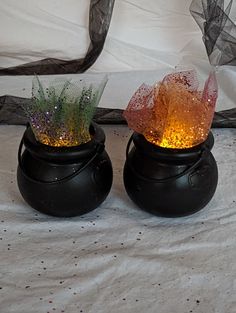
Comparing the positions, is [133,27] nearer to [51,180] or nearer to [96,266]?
[51,180]

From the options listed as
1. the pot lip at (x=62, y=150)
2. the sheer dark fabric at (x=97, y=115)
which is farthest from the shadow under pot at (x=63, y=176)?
the sheer dark fabric at (x=97, y=115)

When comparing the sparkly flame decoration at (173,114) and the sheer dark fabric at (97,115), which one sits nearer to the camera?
→ the sparkly flame decoration at (173,114)

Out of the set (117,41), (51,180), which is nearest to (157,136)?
(51,180)

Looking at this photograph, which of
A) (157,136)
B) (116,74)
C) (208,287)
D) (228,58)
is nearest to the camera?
(208,287)

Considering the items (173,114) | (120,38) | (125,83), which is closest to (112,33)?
(120,38)

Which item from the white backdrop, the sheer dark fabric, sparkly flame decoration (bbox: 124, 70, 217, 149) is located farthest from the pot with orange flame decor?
the white backdrop

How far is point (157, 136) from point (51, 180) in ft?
0.60

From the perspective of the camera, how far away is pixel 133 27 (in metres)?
1.27

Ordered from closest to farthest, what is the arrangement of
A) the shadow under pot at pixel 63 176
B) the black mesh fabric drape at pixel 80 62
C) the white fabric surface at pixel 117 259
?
1. the white fabric surface at pixel 117 259
2. the shadow under pot at pixel 63 176
3. the black mesh fabric drape at pixel 80 62

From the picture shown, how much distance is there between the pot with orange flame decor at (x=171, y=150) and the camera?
773 mm

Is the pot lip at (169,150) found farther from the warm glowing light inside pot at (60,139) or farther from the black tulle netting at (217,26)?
the black tulle netting at (217,26)

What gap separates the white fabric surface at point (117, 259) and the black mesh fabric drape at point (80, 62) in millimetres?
417

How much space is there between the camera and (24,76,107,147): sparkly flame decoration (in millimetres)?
772

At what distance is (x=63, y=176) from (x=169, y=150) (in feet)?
0.56
